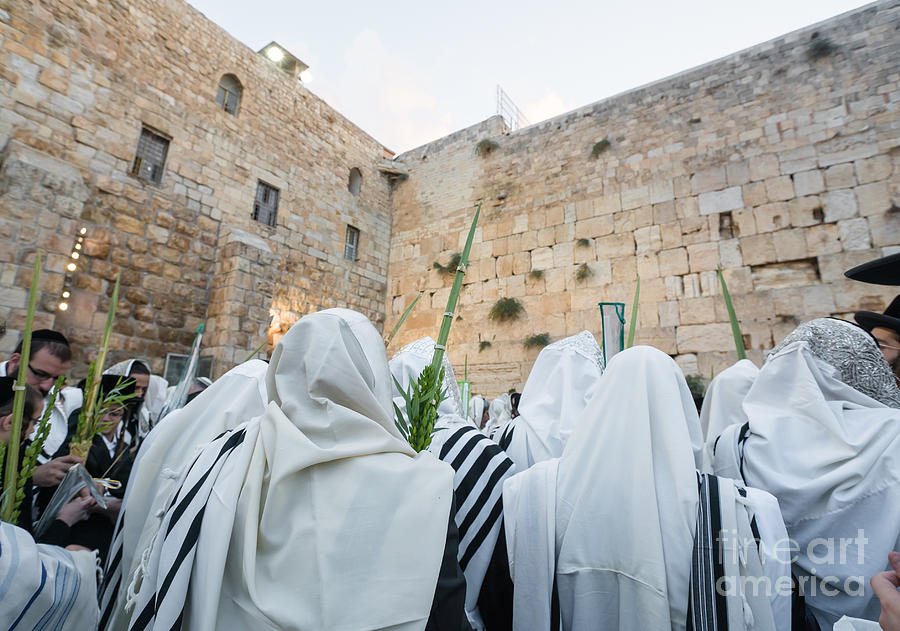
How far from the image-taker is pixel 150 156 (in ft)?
22.3

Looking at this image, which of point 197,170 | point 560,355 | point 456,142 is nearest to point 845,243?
point 560,355

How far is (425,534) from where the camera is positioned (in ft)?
3.68

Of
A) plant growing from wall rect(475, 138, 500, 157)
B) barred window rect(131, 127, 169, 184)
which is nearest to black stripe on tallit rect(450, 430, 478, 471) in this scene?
barred window rect(131, 127, 169, 184)

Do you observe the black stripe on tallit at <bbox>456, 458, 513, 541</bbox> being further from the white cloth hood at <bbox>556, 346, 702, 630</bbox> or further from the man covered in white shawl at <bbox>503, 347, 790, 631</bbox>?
the white cloth hood at <bbox>556, 346, 702, 630</bbox>

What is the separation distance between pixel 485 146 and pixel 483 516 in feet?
30.1

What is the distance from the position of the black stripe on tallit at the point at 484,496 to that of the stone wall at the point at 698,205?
4930 mm

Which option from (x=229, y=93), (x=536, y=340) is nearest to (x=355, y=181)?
(x=229, y=93)

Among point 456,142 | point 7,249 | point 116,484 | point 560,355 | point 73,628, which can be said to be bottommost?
point 73,628

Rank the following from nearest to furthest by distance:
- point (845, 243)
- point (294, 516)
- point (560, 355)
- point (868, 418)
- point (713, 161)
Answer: point (294, 516) → point (868, 418) → point (560, 355) → point (845, 243) → point (713, 161)

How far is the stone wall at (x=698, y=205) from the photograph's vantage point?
621 cm

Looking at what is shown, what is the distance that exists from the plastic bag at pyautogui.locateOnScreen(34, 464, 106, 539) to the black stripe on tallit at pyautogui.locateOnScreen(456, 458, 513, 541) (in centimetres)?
130

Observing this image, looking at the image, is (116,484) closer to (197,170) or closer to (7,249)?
(7,249)

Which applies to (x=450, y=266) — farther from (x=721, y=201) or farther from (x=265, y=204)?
(x=721, y=201)

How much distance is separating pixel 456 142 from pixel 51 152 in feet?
23.2
